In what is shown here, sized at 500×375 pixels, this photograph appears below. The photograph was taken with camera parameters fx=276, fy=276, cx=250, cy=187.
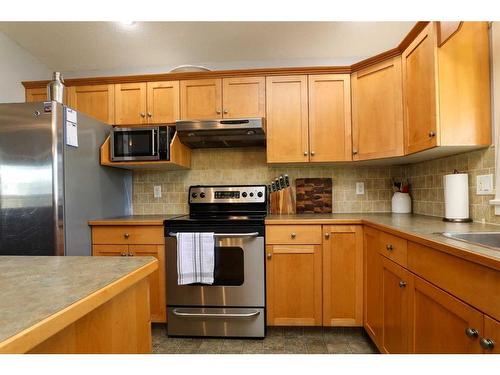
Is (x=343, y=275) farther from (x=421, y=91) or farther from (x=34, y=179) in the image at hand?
(x=34, y=179)

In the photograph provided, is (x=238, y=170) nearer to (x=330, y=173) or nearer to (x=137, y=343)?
(x=330, y=173)

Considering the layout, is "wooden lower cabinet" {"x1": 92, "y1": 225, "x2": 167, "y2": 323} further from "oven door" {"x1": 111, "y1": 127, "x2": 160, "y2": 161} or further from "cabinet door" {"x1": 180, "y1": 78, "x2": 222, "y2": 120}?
"cabinet door" {"x1": 180, "y1": 78, "x2": 222, "y2": 120}

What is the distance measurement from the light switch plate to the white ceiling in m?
1.47

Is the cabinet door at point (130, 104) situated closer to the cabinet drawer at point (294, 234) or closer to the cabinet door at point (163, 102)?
the cabinet door at point (163, 102)

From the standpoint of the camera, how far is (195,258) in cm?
203

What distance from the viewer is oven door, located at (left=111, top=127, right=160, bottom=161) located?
2.36 m

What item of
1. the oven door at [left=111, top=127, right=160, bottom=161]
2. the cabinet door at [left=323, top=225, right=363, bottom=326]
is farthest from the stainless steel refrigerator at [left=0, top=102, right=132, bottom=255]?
the cabinet door at [left=323, top=225, right=363, bottom=326]

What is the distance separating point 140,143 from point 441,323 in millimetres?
2322

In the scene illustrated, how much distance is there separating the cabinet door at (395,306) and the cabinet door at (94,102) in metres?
2.51

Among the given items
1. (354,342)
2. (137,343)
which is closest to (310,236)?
(354,342)

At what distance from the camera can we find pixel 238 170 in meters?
2.71

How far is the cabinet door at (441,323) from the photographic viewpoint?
87 cm

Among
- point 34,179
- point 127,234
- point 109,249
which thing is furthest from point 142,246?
point 34,179
